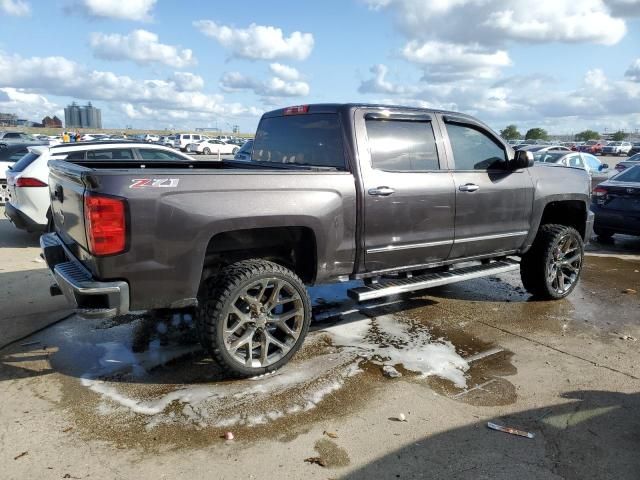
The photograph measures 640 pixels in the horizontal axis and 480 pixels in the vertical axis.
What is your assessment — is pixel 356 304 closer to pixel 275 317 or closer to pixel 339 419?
pixel 275 317

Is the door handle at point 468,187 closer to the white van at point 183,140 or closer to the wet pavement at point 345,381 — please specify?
the wet pavement at point 345,381

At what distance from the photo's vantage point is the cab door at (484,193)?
490 cm

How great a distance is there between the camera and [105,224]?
321 cm

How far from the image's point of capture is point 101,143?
A: 8.14 meters

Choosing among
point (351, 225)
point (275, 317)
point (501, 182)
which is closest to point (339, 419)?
point (275, 317)

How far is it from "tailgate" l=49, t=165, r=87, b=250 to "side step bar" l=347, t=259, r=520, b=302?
2.13 metres

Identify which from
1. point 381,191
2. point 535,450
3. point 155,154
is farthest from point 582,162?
point 535,450

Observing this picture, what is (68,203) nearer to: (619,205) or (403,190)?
(403,190)

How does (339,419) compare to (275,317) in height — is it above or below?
below

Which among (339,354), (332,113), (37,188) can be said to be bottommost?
(339,354)

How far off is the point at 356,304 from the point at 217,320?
240 cm

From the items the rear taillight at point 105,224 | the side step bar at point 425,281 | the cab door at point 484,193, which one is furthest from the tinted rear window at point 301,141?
the rear taillight at point 105,224

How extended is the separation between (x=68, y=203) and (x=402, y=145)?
2736mm

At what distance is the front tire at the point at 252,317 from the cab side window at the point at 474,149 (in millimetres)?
2148
